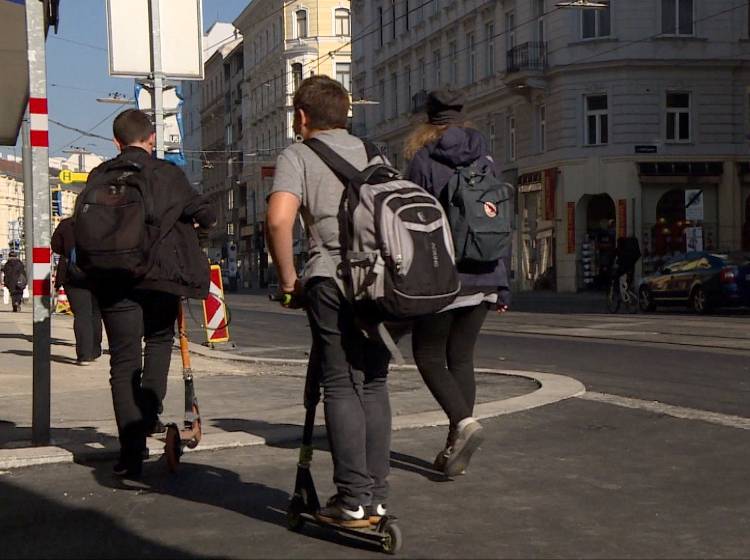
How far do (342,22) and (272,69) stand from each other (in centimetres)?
686

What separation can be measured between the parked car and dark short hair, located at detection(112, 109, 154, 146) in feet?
68.3

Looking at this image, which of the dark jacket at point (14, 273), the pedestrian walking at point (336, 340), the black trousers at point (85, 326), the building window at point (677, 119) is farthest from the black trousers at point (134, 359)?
the building window at point (677, 119)

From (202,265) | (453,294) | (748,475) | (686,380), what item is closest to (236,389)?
(686,380)

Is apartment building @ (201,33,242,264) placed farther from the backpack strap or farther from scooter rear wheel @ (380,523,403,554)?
scooter rear wheel @ (380,523,403,554)

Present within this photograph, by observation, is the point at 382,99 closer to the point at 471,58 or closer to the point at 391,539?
the point at 471,58

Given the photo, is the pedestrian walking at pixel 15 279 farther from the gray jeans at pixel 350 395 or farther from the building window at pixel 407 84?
the gray jeans at pixel 350 395

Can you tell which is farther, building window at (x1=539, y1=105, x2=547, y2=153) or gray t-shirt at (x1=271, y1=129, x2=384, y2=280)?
building window at (x1=539, y1=105, x2=547, y2=153)

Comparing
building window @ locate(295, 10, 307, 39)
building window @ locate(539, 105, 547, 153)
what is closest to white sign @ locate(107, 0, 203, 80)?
building window @ locate(539, 105, 547, 153)

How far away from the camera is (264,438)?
735 cm

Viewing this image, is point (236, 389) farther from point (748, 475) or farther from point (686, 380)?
point (748, 475)

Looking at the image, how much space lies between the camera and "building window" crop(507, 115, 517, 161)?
4778 centimetres

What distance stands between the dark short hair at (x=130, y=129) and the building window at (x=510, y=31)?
137 feet

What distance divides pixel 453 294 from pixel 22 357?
11.7 m

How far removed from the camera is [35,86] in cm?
735
